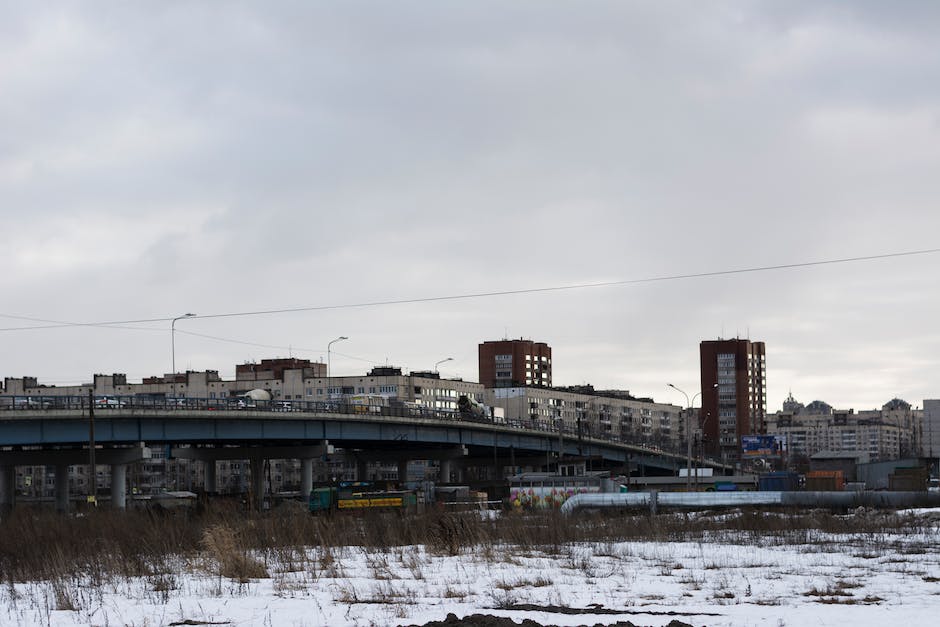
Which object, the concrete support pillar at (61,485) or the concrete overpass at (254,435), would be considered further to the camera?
the concrete support pillar at (61,485)

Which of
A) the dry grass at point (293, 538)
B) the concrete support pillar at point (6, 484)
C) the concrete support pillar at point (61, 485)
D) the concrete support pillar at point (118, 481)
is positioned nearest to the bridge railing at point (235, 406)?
the concrete support pillar at point (118, 481)

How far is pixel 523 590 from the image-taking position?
2284cm

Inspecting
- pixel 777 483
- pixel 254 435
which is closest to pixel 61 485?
pixel 254 435

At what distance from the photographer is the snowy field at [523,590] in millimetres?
19031

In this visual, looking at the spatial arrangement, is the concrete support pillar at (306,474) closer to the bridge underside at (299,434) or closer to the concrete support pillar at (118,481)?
the bridge underside at (299,434)

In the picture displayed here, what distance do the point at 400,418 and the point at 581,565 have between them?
94.4 m

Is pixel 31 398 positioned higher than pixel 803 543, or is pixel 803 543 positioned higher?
pixel 31 398

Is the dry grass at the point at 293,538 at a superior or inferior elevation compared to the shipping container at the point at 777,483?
superior

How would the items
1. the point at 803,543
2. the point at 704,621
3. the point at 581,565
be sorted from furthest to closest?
the point at 803,543 < the point at 581,565 < the point at 704,621

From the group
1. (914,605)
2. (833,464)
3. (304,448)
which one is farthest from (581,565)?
(833,464)

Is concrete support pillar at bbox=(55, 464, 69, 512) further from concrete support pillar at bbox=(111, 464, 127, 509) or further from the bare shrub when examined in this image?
the bare shrub

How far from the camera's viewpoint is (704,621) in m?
17.9

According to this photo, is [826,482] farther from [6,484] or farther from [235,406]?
[6,484]

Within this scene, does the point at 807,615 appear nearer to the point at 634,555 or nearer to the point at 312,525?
the point at 634,555
